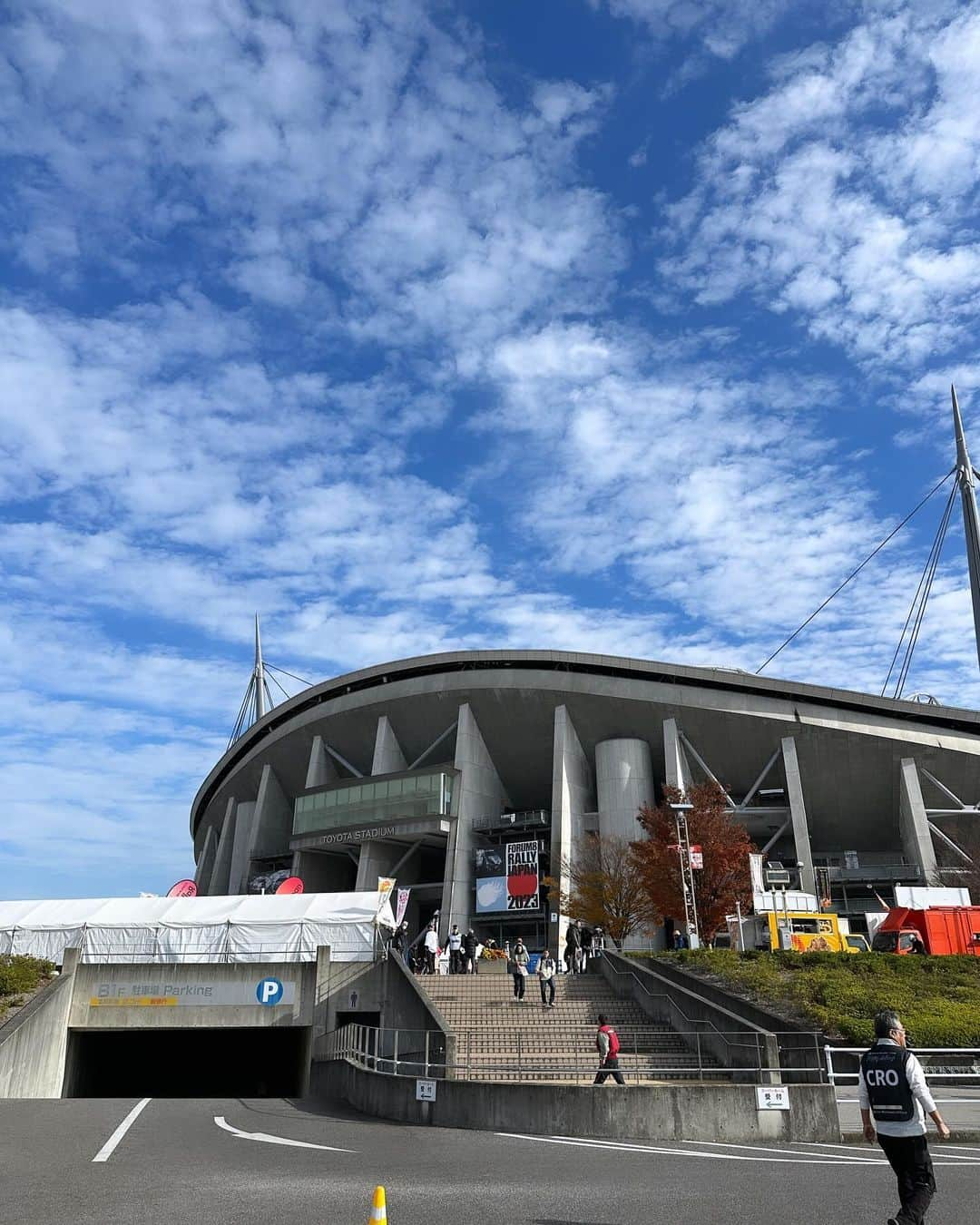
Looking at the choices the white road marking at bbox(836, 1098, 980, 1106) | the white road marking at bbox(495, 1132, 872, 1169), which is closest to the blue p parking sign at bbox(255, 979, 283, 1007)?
the white road marking at bbox(495, 1132, 872, 1169)

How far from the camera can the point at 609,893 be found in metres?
40.5

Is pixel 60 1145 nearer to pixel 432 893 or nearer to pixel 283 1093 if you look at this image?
pixel 283 1093

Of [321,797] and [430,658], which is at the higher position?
[430,658]

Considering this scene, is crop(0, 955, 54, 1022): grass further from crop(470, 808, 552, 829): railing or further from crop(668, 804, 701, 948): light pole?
crop(470, 808, 552, 829): railing

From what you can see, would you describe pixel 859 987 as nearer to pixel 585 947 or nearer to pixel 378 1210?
pixel 585 947

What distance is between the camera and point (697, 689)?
4603 centimetres

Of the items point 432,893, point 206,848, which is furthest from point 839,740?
point 206,848

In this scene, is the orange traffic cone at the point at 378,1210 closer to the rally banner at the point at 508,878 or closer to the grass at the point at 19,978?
the grass at the point at 19,978


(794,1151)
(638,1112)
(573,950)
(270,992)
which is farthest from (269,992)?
(794,1151)

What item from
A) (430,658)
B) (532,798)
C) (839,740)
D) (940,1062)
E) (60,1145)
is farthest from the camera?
(532,798)

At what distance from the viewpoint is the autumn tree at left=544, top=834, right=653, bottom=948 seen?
1591 inches

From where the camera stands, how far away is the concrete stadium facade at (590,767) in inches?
1743

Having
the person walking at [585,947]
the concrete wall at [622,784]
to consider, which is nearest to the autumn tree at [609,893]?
the person walking at [585,947]

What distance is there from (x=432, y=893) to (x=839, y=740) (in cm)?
2316
